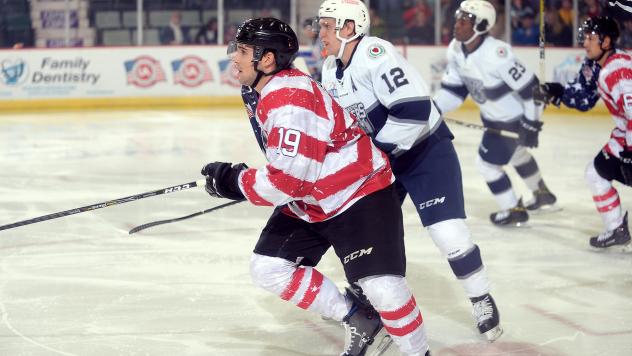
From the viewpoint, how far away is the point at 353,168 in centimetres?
319

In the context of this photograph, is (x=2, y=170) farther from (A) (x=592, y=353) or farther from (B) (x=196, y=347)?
(A) (x=592, y=353)

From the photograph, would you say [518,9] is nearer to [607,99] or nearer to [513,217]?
[513,217]

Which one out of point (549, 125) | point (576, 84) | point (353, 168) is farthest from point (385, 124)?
point (549, 125)

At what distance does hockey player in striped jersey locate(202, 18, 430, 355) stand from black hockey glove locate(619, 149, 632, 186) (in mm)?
1920

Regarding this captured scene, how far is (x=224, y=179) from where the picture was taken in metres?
3.14

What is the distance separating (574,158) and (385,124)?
480 centimetres

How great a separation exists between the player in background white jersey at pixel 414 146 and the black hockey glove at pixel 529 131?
6.73 feet

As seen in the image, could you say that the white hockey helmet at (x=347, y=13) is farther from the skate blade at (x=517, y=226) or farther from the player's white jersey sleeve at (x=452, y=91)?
the skate blade at (x=517, y=226)

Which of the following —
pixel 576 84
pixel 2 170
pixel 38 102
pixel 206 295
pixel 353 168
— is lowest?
pixel 38 102

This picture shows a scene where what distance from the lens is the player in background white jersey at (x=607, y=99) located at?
4.80 m

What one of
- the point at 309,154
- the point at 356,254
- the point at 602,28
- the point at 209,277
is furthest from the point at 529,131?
the point at 309,154

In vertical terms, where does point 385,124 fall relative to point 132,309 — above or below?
above

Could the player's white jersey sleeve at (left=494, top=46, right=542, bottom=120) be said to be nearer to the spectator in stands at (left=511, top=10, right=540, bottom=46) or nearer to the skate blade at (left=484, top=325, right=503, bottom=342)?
the skate blade at (left=484, top=325, right=503, bottom=342)

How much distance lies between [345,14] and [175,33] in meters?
8.59
